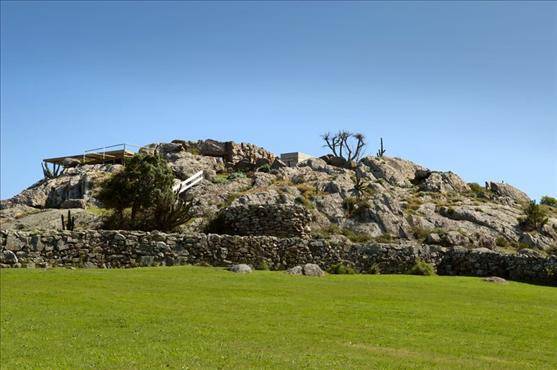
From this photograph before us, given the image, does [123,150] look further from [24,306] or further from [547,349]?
[547,349]

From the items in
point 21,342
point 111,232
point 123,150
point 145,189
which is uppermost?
point 123,150


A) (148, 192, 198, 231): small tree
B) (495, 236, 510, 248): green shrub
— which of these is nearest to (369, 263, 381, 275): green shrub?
(148, 192, 198, 231): small tree

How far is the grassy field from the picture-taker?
11422mm

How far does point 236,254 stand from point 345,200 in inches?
645

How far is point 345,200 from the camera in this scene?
42.9 m

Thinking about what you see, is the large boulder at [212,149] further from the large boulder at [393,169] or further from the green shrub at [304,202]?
the green shrub at [304,202]

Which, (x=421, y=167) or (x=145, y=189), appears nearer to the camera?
(x=145, y=189)

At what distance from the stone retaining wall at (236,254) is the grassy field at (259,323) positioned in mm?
2745

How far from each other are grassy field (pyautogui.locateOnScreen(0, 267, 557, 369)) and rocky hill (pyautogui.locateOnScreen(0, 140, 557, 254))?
13596 mm

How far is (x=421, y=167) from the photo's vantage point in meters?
64.7

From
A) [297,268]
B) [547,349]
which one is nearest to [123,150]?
[297,268]

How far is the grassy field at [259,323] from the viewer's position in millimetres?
11422

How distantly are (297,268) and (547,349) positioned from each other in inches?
560

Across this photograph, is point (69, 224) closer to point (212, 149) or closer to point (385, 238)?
point (385, 238)
